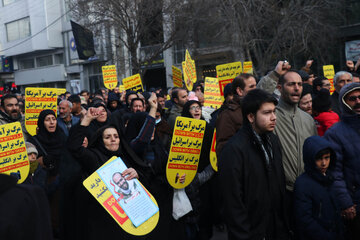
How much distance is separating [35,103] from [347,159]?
17.1ft

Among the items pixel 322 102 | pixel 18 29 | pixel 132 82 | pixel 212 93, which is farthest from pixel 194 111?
pixel 18 29

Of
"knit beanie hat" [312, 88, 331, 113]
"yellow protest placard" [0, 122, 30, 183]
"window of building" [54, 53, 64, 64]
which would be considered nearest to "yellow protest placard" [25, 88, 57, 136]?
"yellow protest placard" [0, 122, 30, 183]

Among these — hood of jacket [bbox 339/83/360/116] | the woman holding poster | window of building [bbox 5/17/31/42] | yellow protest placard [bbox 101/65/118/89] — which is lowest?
the woman holding poster

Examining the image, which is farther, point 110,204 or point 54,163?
point 54,163

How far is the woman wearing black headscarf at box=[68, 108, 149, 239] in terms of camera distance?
3.77 m

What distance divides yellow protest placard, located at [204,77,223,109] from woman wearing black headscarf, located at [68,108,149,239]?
3600 mm

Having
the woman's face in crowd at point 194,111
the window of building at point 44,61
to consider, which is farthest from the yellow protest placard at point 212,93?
the window of building at point 44,61

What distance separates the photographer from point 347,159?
3.36 meters

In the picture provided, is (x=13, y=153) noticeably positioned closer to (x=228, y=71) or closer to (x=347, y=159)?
(x=347, y=159)

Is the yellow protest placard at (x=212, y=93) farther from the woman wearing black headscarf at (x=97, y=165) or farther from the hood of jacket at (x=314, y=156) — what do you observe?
the hood of jacket at (x=314, y=156)

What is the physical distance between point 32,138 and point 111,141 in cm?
209

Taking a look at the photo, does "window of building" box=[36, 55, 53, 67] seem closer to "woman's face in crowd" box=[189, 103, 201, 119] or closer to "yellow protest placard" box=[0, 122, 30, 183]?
"yellow protest placard" box=[0, 122, 30, 183]

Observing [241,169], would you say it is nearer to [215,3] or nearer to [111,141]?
[111,141]

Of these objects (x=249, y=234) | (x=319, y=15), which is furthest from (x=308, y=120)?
(x=319, y=15)
